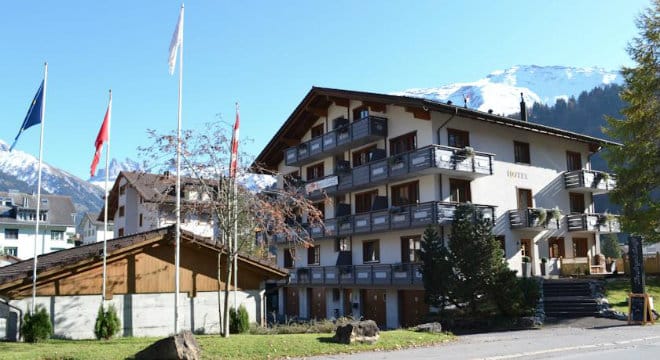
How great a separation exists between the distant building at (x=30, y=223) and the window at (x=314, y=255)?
173ft

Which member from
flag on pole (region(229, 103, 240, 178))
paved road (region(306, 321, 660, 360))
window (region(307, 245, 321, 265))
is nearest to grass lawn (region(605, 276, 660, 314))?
paved road (region(306, 321, 660, 360))

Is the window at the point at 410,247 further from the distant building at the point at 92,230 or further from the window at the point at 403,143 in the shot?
the distant building at the point at 92,230

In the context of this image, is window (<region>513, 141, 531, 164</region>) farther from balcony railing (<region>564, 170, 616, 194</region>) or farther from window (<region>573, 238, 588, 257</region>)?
window (<region>573, 238, 588, 257</region>)

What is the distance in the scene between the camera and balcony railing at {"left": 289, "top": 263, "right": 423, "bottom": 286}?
32812 millimetres

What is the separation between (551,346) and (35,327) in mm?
15904

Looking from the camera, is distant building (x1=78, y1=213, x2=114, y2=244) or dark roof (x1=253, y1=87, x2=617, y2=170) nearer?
dark roof (x1=253, y1=87, x2=617, y2=170)

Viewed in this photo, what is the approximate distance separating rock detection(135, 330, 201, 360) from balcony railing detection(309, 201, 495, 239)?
609 inches

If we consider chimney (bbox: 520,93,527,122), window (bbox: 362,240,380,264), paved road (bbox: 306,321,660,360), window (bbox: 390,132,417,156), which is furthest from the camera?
chimney (bbox: 520,93,527,122)

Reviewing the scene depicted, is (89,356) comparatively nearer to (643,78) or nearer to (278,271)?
(278,271)

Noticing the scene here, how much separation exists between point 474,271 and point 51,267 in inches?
659

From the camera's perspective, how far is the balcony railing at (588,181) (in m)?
39.6

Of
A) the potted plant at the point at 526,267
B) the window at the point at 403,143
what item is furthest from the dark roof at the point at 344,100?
the potted plant at the point at 526,267

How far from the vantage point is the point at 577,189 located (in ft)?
132

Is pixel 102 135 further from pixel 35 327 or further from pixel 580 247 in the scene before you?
pixel 580 247
